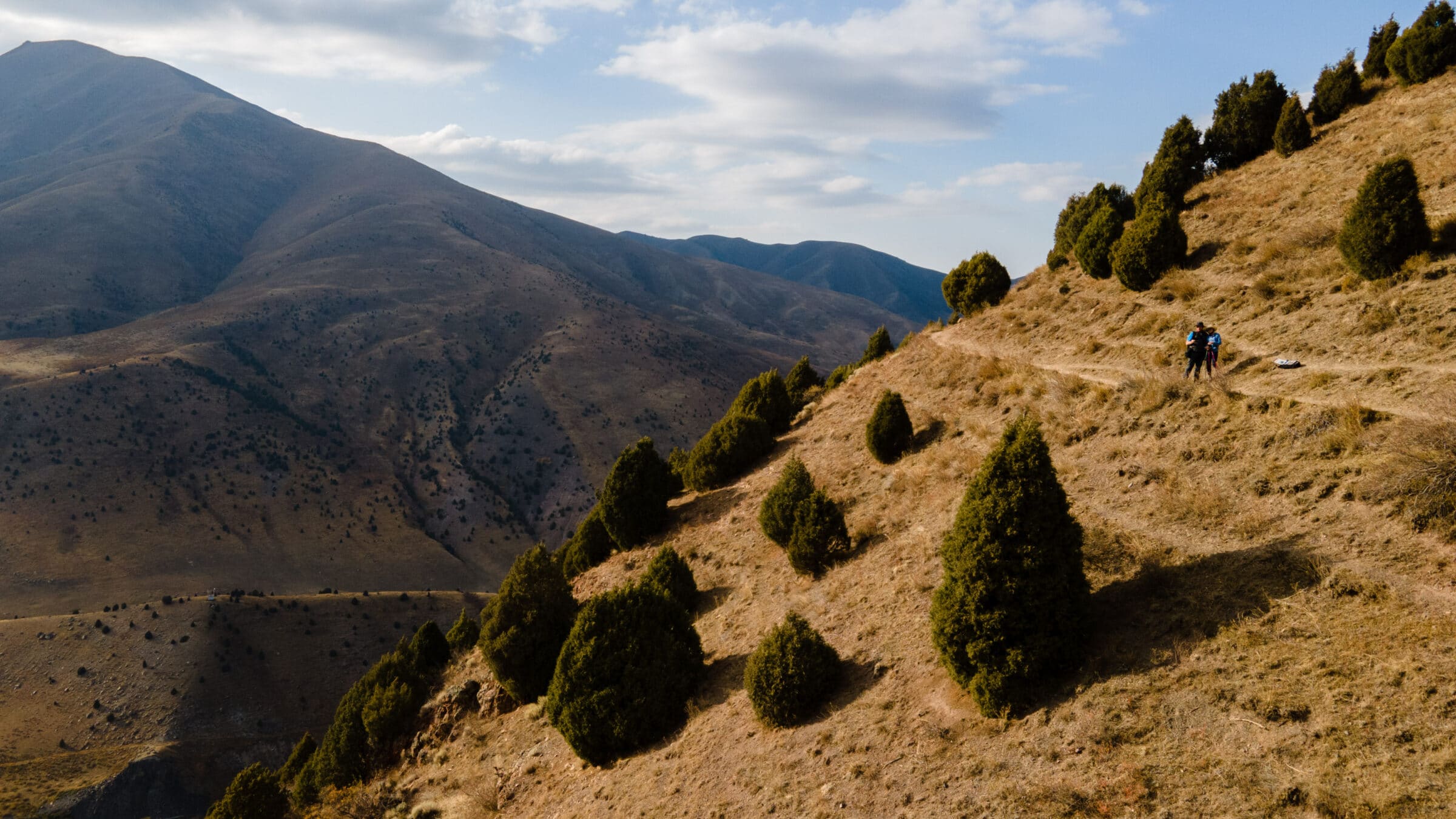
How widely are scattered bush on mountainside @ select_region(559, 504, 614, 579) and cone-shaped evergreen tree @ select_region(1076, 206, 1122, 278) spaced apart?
18510mm

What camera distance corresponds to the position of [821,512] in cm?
1647

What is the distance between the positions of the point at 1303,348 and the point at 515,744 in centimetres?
1823

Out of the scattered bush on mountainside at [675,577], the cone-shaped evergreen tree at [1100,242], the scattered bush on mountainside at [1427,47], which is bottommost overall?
the scattered bush on mountainside at [675,577]

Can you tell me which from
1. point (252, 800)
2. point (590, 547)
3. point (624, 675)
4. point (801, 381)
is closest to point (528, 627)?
point (624, 675)

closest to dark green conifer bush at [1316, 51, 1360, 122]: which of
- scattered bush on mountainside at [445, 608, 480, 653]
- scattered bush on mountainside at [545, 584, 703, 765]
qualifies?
scattered bush on mountainside at [545, 584, 703, 765]

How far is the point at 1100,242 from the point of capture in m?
22.8

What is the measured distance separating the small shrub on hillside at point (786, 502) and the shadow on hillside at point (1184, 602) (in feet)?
27.4

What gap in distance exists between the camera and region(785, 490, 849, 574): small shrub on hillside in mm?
16219

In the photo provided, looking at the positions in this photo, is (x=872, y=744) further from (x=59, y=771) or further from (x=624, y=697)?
(x=59, y=771)

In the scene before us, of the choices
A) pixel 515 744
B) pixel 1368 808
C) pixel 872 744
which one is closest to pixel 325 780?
pixel 515 744

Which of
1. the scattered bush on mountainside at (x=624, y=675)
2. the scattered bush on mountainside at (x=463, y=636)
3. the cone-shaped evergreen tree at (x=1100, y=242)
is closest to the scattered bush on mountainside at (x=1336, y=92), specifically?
the cone-shaped evergreen tree at (x=1100, y=242)

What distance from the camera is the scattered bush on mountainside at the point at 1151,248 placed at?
20.0 metres

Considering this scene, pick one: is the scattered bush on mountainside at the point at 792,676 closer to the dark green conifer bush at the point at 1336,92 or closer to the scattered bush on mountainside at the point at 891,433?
the scattered bush on mountainside at the point at 891,433

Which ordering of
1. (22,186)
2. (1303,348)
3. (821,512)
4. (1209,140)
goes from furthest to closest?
(22,186) → (1209,140) → (821,512) → (1303,348)
